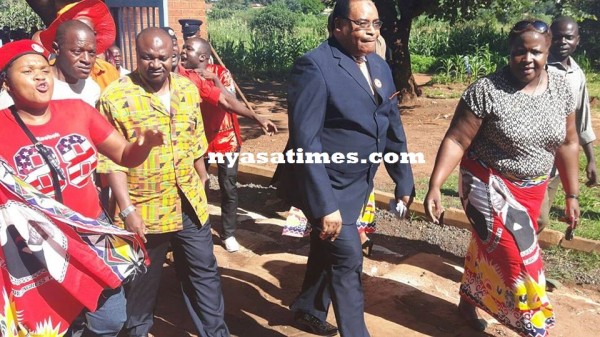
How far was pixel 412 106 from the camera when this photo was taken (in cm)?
1406

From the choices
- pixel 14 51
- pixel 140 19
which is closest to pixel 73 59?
pixel 14 51

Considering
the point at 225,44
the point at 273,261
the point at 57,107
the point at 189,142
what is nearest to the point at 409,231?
the point at 273,261

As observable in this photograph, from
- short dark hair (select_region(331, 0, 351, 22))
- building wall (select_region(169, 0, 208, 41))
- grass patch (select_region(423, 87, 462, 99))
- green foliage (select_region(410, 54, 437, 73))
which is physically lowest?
green foliage (select_region(410, 54, 437, 73))

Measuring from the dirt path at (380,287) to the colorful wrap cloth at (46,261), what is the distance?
122 centimetres

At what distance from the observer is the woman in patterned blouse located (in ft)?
11.8

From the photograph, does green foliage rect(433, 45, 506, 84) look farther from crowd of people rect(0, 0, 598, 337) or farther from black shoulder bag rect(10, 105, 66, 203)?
black shoulder bag rect(10, 105, 66, 203)

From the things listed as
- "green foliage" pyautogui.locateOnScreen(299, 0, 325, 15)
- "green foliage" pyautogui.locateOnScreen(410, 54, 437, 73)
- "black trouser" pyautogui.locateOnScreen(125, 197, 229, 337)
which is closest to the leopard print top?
"black trouser" pyautogui.locateOnScreen(125, 197, 229, 337)

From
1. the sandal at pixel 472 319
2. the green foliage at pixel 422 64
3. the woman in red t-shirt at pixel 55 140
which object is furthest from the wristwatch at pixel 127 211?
the green foliage at pixel 422 64

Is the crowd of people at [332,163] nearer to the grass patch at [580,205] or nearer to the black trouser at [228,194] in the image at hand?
the black trouser at [228,194]

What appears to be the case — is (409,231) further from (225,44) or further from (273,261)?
(225,44)

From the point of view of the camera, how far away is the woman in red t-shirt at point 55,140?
295 centimetres

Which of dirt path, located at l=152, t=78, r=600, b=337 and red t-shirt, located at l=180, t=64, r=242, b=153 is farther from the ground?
red t-shirt, located at l=180, t=64, r=242, b=153

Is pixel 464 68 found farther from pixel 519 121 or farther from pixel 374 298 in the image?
pixel 519 121

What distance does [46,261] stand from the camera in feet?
9.62
